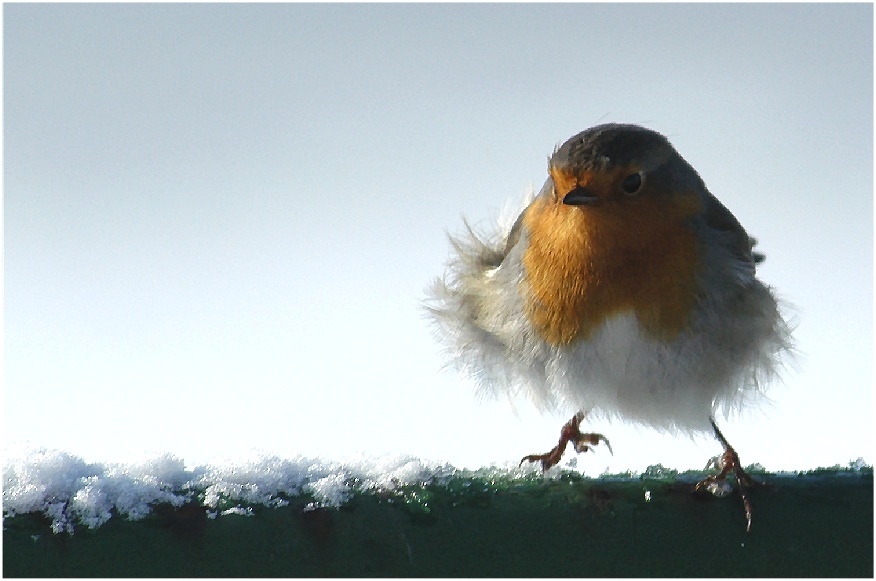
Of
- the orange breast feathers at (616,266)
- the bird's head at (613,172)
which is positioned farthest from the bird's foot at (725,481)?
the bird's head at (613,172)

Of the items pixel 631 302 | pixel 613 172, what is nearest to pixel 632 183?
pixel 613 172

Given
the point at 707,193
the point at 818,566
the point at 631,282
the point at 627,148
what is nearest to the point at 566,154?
the point at 627,148

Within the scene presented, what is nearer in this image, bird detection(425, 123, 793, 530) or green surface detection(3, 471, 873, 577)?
green surface detection(3, 471, 873, 577)

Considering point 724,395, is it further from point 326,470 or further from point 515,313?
point 326,470

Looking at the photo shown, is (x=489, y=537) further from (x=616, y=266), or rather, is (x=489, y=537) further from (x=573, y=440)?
(x=573, y=440)

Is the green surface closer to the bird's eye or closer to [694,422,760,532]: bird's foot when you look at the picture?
[694,422,760,532]: bird's foot

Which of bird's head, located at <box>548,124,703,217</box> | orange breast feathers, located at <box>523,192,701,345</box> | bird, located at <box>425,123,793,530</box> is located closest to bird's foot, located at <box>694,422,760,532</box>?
bird, located at <box>425,123,793,530</box>

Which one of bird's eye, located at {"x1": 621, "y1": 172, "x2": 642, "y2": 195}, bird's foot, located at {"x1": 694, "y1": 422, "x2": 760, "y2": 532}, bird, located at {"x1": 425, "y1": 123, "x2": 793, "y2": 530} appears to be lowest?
bird's foot, located at {"x1": 694, "y1": 422, "x2": 760, "y2": 532}

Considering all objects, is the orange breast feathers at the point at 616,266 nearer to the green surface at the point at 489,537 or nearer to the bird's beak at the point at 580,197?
the bird's beak at the point at 580,197
